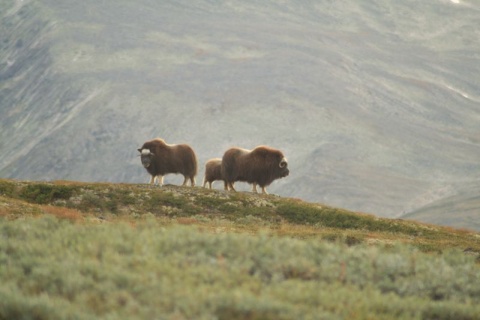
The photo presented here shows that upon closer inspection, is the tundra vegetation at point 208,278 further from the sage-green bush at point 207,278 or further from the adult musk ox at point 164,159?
the adult musk ox at point 164,159

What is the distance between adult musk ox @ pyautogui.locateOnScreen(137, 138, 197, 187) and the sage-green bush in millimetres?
25505

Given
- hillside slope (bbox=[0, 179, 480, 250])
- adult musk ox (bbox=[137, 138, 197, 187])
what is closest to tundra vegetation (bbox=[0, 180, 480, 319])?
hillside slope (bbox=[0, 179, 480, 250])

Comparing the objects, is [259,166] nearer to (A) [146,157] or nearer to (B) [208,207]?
(A) [146,157]

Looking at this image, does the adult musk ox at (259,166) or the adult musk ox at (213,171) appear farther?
the adult musk ox at (213,171)

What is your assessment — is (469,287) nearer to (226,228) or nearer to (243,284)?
(243,284)

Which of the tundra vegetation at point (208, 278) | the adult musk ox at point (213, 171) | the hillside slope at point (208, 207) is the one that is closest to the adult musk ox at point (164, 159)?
the adult musk ox at point (213, 171)

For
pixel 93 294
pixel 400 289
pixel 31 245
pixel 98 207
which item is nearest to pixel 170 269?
pixel 93 294

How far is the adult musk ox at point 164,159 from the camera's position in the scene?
147ft

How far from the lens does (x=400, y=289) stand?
16.0m

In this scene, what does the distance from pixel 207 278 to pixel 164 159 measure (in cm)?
3151

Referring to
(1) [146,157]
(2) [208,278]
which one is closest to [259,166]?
(1) [146,157]

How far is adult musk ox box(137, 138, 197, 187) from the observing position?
147 ft

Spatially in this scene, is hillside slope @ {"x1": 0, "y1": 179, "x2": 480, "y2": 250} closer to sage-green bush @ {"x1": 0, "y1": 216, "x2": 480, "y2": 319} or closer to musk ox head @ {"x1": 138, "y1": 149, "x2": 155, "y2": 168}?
musk ox head @ {"x1": 138, "y1": 149, "x2": 155, "y2": 168}

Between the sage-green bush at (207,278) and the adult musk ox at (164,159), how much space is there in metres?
25.5
